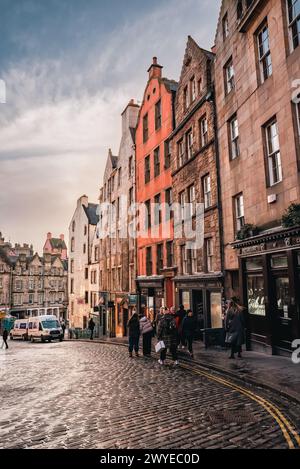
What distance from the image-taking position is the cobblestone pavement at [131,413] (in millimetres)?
5254

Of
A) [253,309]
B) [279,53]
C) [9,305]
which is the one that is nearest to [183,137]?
[279,53]

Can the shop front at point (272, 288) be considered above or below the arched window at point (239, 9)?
below

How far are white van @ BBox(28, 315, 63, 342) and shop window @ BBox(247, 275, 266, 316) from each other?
21.7 m

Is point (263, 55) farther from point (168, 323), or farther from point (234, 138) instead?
point (168, 323)

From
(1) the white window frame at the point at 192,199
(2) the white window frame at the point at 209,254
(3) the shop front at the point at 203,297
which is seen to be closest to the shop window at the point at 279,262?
(3) the shop front at the point at 203,297

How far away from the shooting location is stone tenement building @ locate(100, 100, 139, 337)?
30.1 m

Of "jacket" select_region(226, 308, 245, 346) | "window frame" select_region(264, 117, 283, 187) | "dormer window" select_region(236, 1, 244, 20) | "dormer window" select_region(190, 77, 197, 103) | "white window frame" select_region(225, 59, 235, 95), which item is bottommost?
"jacket" select_region(226, 308, 245, 346)

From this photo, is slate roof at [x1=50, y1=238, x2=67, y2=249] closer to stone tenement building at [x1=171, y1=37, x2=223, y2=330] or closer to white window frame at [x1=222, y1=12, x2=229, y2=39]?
stone tenement building at [x1=171, y1=37, x2=223, y2=330]

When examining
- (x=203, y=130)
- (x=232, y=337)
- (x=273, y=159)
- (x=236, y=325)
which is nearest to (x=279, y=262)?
(x=236, y=325)

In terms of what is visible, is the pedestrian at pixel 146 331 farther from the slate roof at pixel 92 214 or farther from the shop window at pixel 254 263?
the slate roof at pixel 92 214

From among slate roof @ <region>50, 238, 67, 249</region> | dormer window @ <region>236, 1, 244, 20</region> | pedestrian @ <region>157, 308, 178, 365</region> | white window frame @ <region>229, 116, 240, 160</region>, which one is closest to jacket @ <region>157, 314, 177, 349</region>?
pedestrian @ <region>157, 308, 178, 365</region>

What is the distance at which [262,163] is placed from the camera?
1305cm

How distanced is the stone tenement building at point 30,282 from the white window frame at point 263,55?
173 ft

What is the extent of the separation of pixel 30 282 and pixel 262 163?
57455mm
